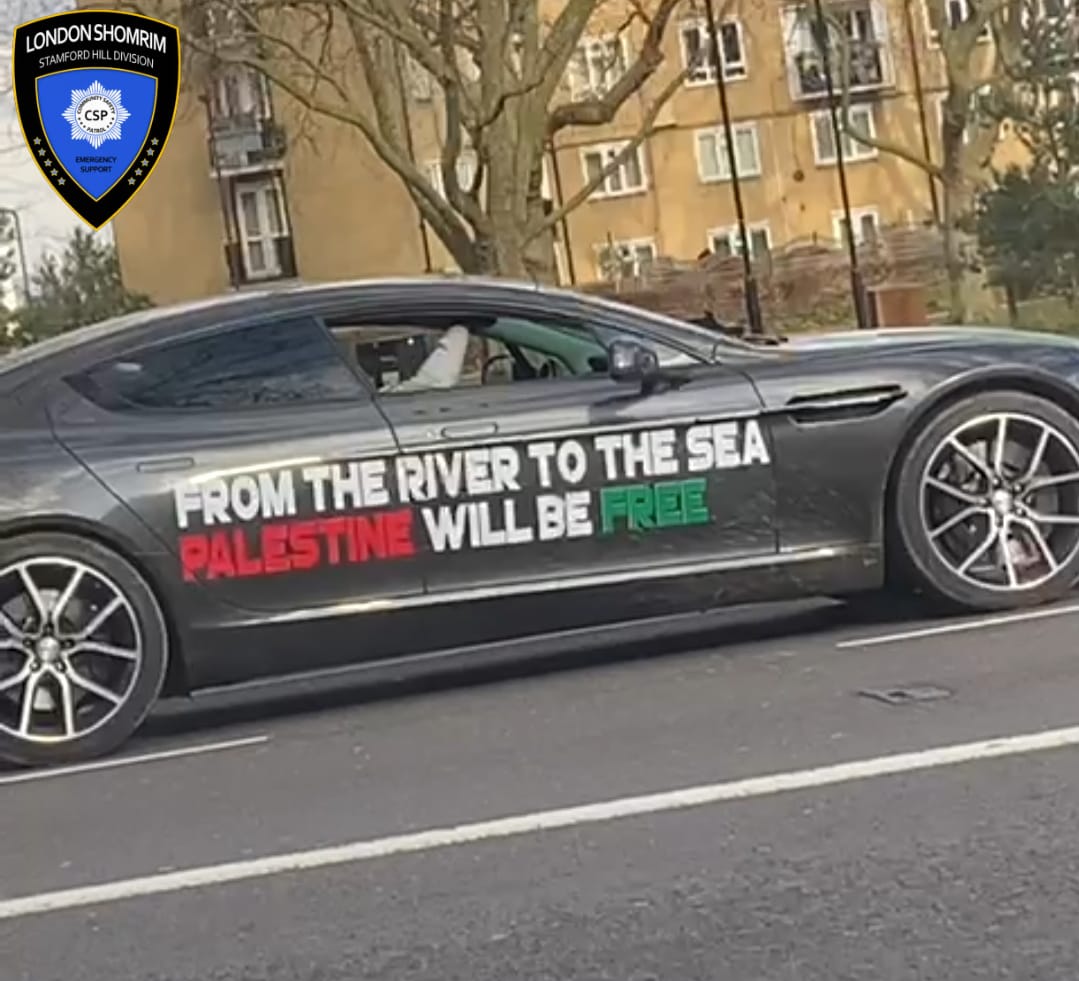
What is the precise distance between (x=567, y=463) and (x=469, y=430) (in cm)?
33

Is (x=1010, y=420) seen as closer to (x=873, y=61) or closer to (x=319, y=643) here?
(x=319, y=643)

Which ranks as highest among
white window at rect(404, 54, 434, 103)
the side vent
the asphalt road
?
white window at rect(404, 54, 434, 103)

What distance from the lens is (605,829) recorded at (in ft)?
17.7

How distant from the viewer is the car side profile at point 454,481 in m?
7.00

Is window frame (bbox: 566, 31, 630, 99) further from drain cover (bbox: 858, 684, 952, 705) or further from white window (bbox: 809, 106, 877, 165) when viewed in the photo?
drain cover (bbox: 858, 684, 952, 705)

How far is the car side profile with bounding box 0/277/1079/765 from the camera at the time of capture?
7.00m

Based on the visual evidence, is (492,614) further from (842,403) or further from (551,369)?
(842,403)

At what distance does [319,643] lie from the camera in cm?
716

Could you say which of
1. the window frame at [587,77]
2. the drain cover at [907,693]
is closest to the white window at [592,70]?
the window frame at [587,77]

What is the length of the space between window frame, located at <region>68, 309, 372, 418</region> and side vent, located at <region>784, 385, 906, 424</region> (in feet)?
4.61

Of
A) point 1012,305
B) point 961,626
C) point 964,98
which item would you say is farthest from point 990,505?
point 964,98

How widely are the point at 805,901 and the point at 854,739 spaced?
1.47 metres

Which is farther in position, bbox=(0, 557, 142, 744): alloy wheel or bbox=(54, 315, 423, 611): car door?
bbox=(54, 315, 423, 611): car door

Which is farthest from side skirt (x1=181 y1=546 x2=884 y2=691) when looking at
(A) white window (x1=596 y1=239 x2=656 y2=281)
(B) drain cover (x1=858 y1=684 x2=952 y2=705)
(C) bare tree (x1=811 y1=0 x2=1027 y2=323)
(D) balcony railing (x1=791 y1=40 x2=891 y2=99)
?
(D) balcony railing (x1=791 y1=40 x2=891 y2=99)
